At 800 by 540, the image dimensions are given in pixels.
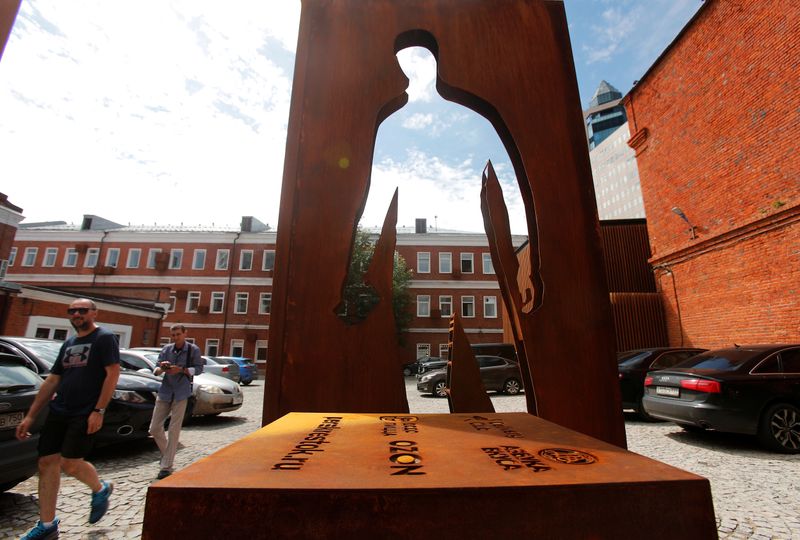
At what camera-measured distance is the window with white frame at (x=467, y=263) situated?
29078 millimetres

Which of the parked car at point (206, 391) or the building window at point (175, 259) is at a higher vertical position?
the building window at point (175, 259)

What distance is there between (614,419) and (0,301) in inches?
719

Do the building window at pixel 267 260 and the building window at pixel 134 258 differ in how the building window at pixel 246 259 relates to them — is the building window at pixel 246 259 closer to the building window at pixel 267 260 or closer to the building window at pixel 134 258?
the building window at pixel 267 260

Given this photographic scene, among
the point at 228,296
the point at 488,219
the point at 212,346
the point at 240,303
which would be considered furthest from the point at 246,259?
the point at 488,219

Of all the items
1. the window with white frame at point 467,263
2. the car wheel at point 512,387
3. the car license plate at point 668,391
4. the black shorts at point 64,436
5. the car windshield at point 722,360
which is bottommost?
the car wheel at point 512,387

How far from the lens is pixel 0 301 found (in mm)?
13414

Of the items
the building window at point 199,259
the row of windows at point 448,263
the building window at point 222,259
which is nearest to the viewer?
the row of windows at point 448,263

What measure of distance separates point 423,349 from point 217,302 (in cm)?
1501

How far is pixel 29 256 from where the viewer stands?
101ft

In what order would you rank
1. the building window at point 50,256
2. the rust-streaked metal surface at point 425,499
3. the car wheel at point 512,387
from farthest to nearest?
the building window at point 50,256 → the car wheel at point 512,387 → the rust-streaked metal surface at point 425,499

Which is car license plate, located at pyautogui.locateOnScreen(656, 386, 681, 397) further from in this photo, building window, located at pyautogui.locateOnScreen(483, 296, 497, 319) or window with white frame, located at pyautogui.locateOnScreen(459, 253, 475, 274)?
window with white frame, located at pyautogui.locateOnScreen(459, 253, 475, 274)

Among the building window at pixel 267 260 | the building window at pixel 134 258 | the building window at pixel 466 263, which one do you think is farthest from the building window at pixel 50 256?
the building window at pixel 466 263

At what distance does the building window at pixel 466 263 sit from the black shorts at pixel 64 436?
88.7ft

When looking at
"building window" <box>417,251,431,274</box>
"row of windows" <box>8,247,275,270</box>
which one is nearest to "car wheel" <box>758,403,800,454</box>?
"building window" <box>417,251,431,274</box>
